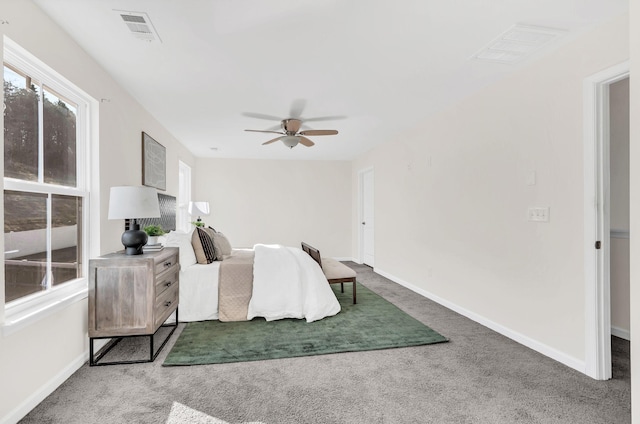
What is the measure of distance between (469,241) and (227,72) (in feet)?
9.71

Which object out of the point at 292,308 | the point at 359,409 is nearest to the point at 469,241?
the point at 292,308

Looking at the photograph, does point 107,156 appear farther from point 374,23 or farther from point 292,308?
point 374,23

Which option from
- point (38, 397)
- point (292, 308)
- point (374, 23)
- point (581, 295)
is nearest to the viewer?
point (38, 397)

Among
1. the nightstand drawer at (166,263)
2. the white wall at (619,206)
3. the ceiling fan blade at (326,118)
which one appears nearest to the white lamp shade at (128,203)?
the nightstand drawer at (166,263)

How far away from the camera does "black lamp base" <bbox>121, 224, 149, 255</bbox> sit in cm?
262

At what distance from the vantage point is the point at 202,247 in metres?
3.58

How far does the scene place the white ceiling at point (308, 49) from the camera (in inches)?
80.1

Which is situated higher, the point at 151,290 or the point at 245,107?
the point at 245,107

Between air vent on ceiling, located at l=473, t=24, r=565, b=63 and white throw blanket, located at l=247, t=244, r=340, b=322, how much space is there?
2.54 metres

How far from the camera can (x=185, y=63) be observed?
108 inches

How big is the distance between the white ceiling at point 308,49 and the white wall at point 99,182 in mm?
134

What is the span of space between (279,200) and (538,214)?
543cm

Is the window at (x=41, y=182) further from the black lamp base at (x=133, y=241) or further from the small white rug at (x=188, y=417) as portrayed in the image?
the small white rug at (x=188, y=417)

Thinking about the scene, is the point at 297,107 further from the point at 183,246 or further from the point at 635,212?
the point at 635,212
